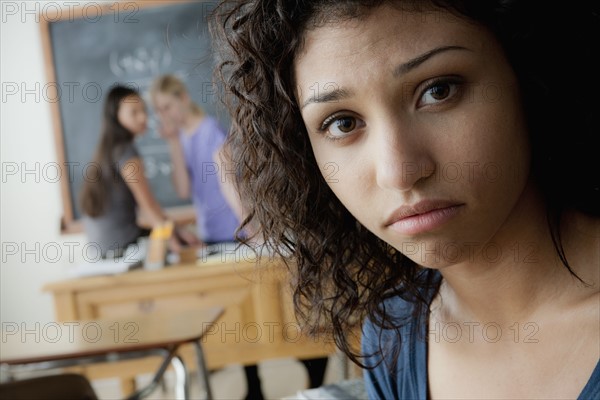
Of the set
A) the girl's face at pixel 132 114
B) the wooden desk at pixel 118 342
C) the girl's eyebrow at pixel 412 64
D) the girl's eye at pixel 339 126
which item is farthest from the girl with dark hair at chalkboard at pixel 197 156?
the girl's eyebrow at pixel 412 64

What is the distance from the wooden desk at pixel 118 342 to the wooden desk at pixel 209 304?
916 millimetres

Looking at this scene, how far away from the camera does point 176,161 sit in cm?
411

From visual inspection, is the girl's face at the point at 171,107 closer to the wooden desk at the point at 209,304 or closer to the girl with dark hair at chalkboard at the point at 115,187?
the girl with dark hair at chalkboard at the point at 115,187

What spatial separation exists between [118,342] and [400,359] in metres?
1.16

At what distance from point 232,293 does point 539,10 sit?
2.57 meters

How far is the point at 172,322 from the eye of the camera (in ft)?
6.91

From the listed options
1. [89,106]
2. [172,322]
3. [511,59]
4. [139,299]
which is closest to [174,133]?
[89,106]

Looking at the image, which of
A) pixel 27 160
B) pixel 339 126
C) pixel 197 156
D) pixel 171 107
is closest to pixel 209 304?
pixel 197 156

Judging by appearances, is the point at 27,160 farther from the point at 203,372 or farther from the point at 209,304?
the point at 203,372

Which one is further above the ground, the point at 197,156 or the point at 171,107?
the point at 171,107

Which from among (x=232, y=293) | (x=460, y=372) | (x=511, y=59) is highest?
(x=511, y=59)

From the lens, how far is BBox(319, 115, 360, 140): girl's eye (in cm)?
76

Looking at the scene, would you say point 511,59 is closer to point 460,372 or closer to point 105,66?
point 460,372

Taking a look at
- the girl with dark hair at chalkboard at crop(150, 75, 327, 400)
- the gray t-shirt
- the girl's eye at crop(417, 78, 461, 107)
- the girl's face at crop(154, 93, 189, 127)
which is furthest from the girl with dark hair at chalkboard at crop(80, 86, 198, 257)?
the girl's eye at crop(417, 78, 461, 107)
